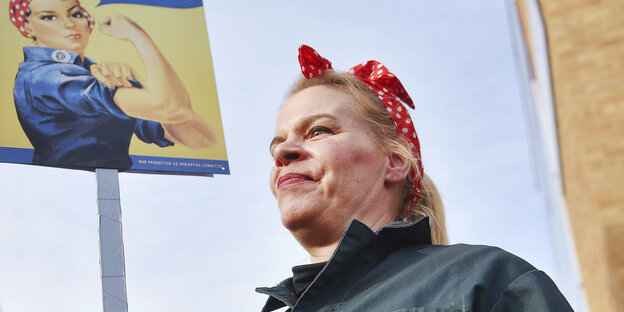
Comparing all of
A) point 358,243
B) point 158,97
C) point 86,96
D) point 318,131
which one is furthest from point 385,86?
point 86,96

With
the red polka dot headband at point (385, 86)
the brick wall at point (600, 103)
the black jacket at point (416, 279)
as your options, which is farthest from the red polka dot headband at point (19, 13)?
the brick wall at point (600, 103)

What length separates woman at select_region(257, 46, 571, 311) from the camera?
1.43 m

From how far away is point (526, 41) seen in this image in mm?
8367

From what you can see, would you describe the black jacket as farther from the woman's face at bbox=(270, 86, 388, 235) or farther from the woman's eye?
the woman's eye

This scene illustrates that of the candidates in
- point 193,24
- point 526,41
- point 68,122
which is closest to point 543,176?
point 526,41

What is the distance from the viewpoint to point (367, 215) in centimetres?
193

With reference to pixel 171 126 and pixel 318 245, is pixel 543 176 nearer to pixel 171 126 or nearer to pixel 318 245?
pixel 171 126

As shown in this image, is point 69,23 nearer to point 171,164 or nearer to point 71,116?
point 71,116

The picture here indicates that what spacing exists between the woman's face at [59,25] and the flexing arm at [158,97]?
121 millimetres

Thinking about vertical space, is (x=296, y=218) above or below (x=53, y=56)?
below

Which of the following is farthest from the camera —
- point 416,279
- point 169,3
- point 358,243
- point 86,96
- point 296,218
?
point 169,3

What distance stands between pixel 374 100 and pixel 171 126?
1.62 meters

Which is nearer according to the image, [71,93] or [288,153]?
[288,153]

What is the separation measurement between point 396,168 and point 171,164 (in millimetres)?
1629
